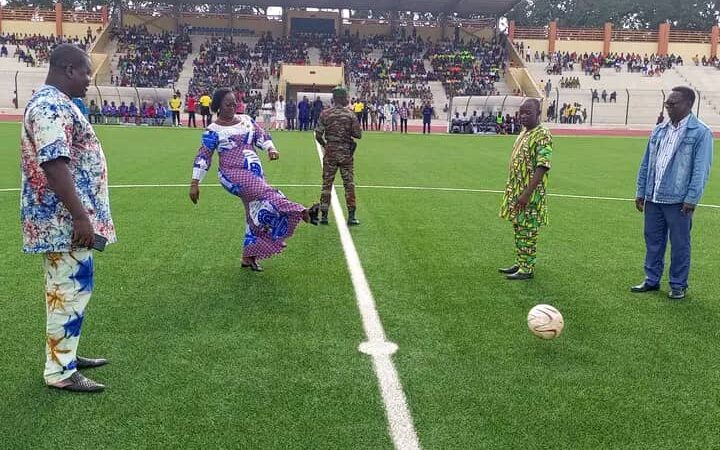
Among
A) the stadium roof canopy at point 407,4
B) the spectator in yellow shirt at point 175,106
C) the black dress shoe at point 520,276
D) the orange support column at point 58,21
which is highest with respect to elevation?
the stadium roof canopy at point 407,4

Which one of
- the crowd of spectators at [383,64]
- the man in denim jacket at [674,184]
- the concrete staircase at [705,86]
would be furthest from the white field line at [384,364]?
the concrete staircase at [705,86]

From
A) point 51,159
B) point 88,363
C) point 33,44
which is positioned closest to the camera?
point 51,159

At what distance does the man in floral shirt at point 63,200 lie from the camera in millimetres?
3465

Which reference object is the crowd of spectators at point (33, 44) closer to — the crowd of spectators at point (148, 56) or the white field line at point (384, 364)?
the crowd of spectators at point (148, 56)

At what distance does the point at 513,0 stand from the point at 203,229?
51.7m

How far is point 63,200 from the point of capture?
347 cm

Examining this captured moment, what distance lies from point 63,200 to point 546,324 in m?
3.17

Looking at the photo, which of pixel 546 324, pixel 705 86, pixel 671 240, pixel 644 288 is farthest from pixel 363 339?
pixel 705 86

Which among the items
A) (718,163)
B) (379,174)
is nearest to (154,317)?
(379,174)

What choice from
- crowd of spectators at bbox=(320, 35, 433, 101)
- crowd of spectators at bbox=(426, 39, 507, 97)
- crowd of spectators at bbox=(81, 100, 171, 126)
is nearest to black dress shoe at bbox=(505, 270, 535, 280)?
crowd of spectators at bbox=(81, 100, 171, 126)

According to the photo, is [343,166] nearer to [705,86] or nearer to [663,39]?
[705,86]

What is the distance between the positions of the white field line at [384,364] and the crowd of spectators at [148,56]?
149 feet

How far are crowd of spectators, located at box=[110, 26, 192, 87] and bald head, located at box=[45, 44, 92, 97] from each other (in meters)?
47.0

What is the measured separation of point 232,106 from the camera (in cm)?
638
